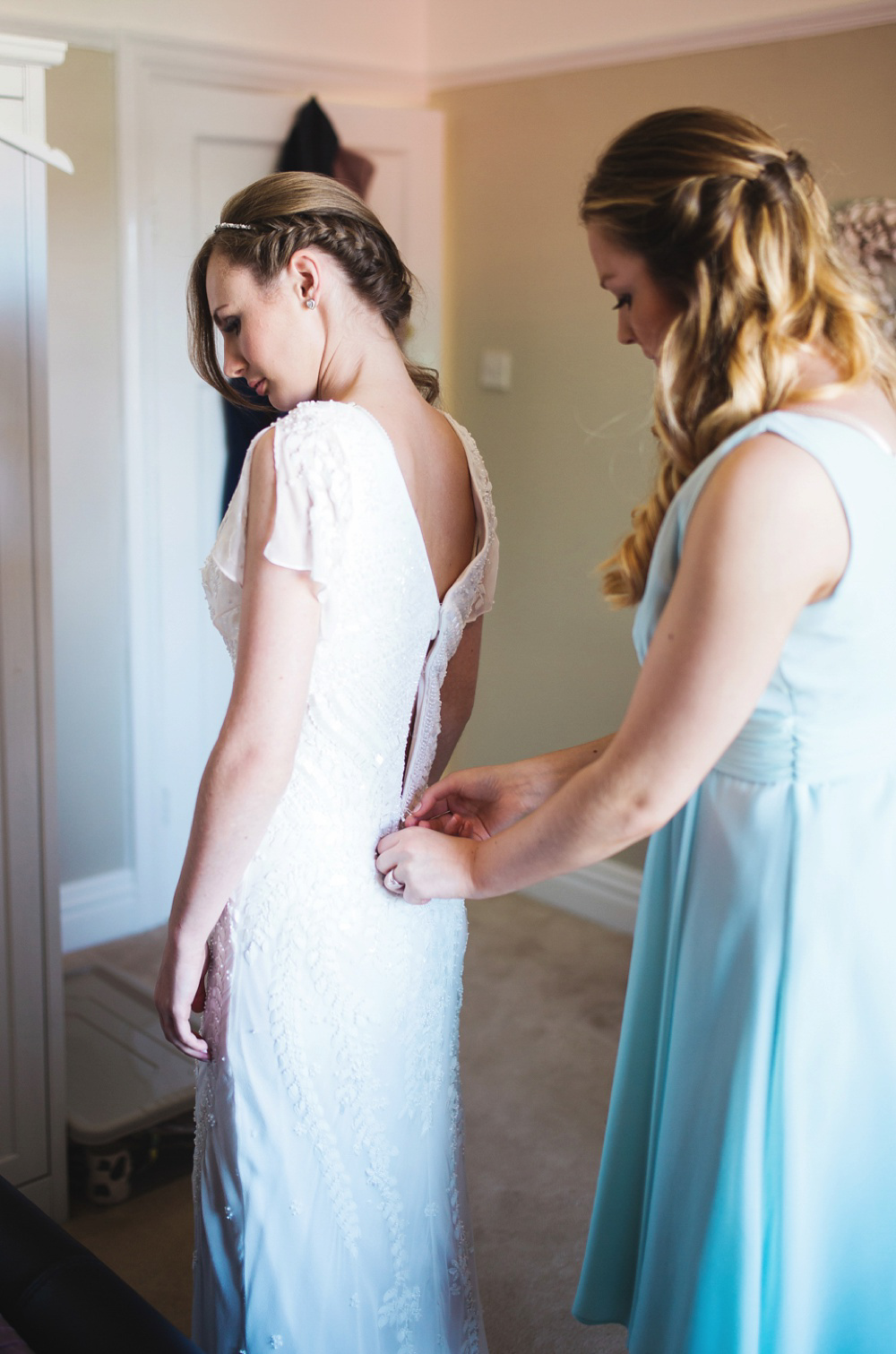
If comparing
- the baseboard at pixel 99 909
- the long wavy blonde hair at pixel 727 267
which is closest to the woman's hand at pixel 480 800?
the long wavy blonde hair at pixel 727 267

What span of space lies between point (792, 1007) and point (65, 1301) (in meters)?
0.72

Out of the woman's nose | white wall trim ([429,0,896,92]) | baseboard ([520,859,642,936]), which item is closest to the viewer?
the woman's nose

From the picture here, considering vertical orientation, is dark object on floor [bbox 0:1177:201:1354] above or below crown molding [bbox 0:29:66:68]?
below

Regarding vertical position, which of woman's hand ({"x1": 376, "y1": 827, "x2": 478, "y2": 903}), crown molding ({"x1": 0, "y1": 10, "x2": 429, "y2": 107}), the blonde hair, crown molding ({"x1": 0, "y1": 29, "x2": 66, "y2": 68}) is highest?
crown molding ({"x1": 0, "y1": 10, "x2": 429, "y2": 107})

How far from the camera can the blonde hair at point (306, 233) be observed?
51.9 inches

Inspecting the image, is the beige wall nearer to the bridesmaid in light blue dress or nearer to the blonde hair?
the blonde hair

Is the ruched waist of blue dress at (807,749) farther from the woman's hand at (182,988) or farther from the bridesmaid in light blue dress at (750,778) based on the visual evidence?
the woman's hand at (182,988)

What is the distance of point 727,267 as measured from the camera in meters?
1.00

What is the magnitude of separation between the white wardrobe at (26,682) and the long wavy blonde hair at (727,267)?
106cm

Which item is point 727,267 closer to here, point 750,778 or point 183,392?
point 750,778

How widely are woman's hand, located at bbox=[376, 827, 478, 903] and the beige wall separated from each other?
78.5 inches

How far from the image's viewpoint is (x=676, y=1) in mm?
2936

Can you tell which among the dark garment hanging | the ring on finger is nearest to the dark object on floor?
the ring on finger

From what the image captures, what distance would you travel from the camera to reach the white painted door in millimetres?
3102
